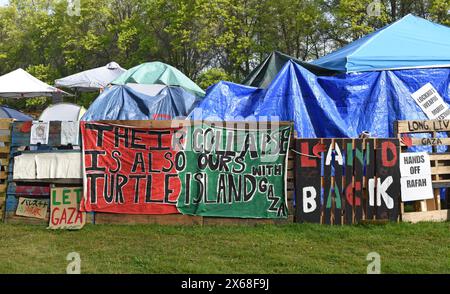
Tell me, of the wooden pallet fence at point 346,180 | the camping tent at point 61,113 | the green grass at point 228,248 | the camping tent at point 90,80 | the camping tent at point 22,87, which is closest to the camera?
the green grass at point 228,248

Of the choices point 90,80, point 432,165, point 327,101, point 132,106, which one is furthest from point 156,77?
point 432,165

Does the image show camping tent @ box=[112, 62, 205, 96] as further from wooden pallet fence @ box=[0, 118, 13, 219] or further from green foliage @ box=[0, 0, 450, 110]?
green foliage @ box=[0, 0, 450, 110]

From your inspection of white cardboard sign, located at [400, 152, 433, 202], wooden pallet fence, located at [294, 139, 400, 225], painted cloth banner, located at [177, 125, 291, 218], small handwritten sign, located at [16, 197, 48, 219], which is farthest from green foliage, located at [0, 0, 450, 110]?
small handwritten sign, located at [16, 197, 48, 219]

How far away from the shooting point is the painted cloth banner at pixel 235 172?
693 cm

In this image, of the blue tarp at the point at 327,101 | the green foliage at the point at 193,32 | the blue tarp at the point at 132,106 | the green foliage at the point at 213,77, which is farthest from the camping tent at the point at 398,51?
the green foliage at the point at 213,77

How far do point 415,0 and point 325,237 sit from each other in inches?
885

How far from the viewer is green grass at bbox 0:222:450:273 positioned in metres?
5.04

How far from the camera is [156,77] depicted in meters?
14.1

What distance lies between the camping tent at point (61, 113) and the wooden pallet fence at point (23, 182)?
7890mm

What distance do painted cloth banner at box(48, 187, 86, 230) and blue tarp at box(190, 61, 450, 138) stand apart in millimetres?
2573

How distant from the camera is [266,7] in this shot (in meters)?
26.3

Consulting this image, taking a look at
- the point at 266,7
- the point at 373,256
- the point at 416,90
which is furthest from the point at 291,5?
the point at 373,256

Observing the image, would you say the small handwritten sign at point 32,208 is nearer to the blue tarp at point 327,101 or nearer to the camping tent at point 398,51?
the blue tarp at point 327,101
